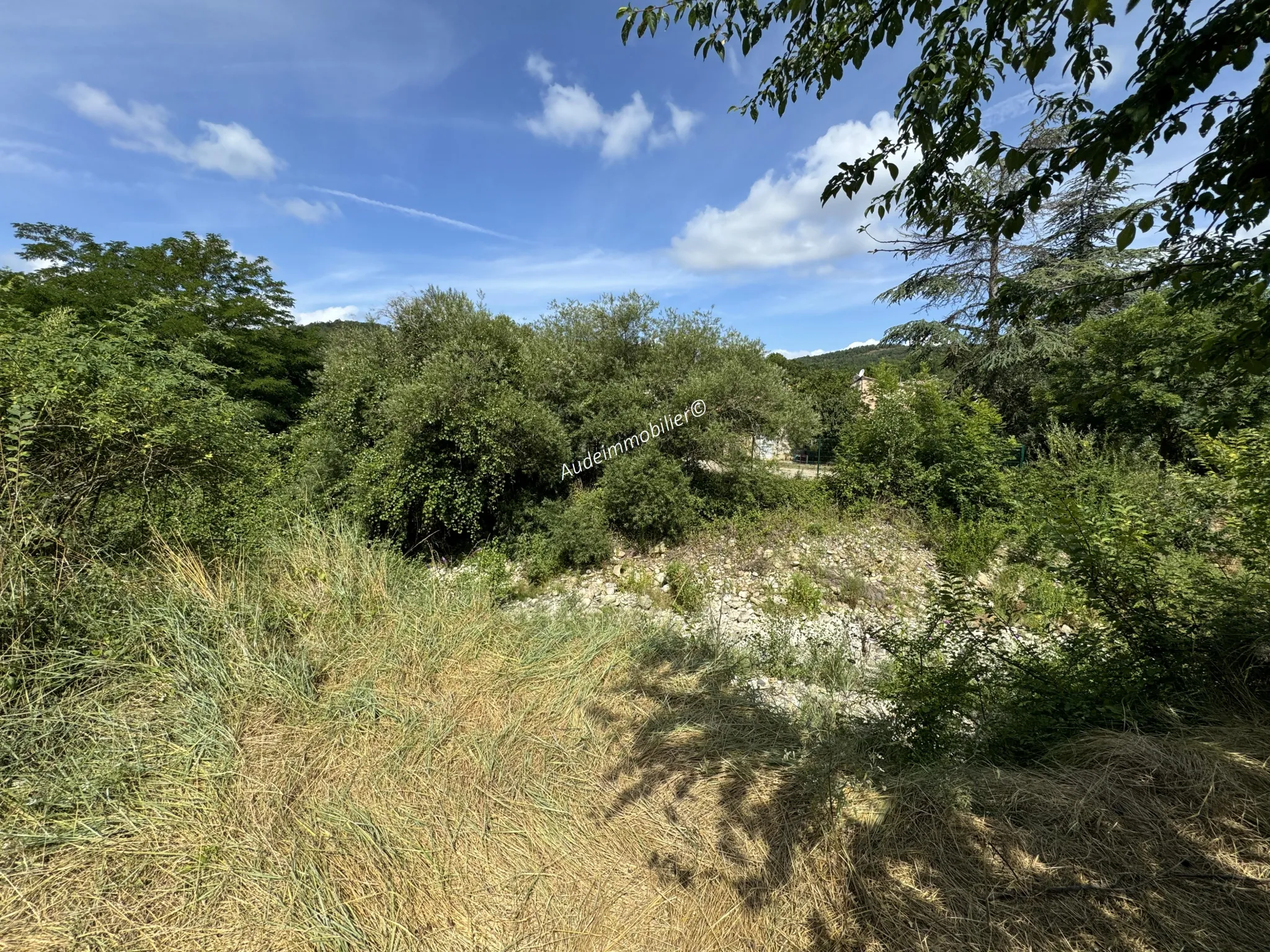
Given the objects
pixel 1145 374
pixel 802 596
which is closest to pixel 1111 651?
pixel 802 596

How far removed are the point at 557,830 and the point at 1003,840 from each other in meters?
1.75

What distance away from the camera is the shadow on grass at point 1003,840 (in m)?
1.50

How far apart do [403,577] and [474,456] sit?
14.5 feet

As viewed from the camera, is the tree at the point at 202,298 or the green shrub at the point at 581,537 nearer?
the green shrub at the point at 581,537

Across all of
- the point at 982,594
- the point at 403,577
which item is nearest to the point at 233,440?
the point at 403,577

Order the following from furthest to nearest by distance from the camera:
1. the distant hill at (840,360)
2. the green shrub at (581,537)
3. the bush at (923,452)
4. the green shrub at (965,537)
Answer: the distant hill at (840,360) → the bush at (923,452) → the green shrub at (581,537) → the green shrub at (965,537)

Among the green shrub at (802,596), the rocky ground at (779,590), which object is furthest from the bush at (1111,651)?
the green shrub at (802,596)

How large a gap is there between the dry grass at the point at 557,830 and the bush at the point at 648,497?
5603 mm

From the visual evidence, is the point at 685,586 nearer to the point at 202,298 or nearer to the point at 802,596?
the point at 802,596

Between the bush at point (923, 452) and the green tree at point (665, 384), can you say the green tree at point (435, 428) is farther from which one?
the bush at point (923, 452)

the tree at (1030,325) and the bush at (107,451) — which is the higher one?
the tree at (1030,325)

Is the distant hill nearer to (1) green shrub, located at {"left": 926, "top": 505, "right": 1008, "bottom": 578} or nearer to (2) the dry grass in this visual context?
(1) green shrub, located at {"left": 926, "top": 505, "right": 1008, "bottom": 578}

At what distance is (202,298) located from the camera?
601 inches

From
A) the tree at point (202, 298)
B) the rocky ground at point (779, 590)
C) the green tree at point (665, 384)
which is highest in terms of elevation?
the tree at point (202, 298)
